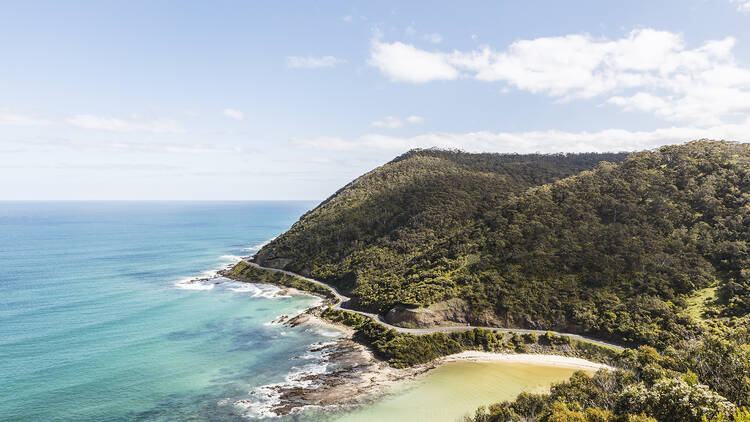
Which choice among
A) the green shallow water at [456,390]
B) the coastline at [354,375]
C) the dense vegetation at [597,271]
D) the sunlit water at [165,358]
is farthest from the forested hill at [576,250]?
the sunlit water at [165,358]

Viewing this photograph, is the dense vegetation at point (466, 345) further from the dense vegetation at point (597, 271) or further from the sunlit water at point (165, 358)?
the sunlit water at point (165, 358)

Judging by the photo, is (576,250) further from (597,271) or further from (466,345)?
(466,345)

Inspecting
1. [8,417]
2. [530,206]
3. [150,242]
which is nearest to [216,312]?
[8,417]

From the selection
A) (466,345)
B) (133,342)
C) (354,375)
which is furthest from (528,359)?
(133,342)

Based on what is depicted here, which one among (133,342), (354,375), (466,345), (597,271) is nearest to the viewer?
(354,375)

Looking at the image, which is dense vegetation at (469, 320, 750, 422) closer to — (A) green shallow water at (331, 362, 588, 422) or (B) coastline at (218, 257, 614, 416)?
(A) green shallow water at (331, 362, 588, 422)
